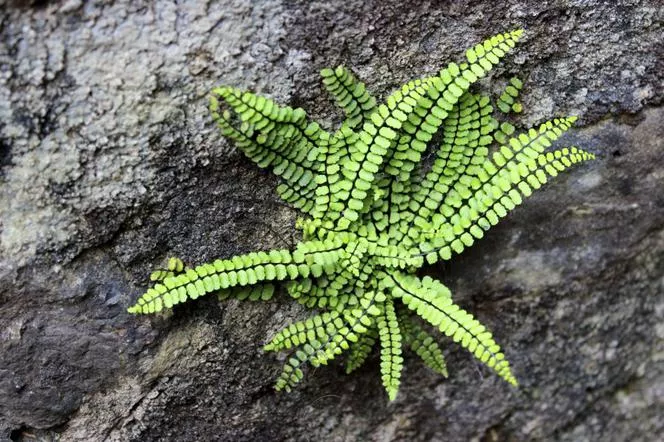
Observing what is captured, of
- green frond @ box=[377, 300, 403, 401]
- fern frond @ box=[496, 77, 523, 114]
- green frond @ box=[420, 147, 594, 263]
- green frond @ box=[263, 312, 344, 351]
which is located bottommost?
green frond @ box=[377, 300, 403, 401]

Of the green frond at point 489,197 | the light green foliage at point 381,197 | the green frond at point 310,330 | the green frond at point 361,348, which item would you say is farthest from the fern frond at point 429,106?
the green frond at point 361,348

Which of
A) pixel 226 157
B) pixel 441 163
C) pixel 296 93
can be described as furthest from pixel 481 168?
pixel 226 157

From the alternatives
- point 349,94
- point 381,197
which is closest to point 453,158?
point 381,197

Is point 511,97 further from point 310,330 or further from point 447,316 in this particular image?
point 310,330

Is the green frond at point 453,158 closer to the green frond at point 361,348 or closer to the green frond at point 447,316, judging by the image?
the green frond at point 447,316

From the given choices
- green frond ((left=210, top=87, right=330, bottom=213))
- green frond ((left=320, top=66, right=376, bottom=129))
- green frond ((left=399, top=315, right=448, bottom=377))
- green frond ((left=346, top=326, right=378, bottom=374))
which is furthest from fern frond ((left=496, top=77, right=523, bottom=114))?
green frond ((left=346, top=326, right=378, bottom=374))

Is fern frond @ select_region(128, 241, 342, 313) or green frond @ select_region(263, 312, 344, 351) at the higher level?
fern frond @ select_region(128, 241, 342, 313)

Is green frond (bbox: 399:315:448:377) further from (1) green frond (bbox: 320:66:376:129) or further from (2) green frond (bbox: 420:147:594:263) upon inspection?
(1) green frond (bbox: 320:66:376:129)
